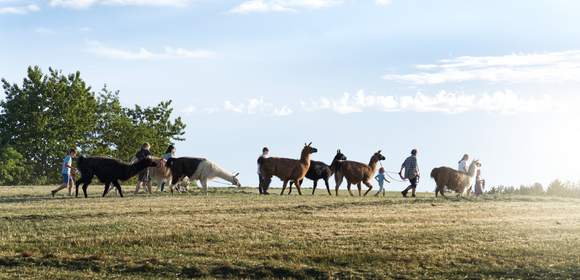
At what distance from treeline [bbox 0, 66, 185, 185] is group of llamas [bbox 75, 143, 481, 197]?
114 feet

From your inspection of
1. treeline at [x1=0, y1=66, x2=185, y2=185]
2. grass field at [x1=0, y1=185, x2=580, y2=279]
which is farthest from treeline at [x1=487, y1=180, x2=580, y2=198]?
treeline at [x1=0, y1=66, x2=185, y2=185]

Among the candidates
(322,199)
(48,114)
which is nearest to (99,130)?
(48,114)

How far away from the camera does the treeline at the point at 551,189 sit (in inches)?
1801

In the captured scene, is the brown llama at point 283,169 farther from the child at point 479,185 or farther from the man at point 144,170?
the child at point 479,185

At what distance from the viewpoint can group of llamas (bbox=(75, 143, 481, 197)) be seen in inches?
1196

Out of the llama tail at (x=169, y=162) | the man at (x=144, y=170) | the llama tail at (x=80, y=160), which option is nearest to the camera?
the llama tail at (x=80, y=160)

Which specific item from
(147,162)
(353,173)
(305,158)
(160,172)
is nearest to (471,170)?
(353,173)

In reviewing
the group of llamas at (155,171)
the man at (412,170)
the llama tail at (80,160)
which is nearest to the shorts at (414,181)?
the man at (412,170)

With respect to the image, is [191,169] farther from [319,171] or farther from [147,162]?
[319,171]

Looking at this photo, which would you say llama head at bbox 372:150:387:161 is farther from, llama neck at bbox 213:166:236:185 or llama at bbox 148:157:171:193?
llama at bbox 148:157:171:193

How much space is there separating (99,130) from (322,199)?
151 feet

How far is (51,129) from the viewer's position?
2665 inches

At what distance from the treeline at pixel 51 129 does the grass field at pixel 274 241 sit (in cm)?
4164

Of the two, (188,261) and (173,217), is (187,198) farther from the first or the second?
(188,261)
